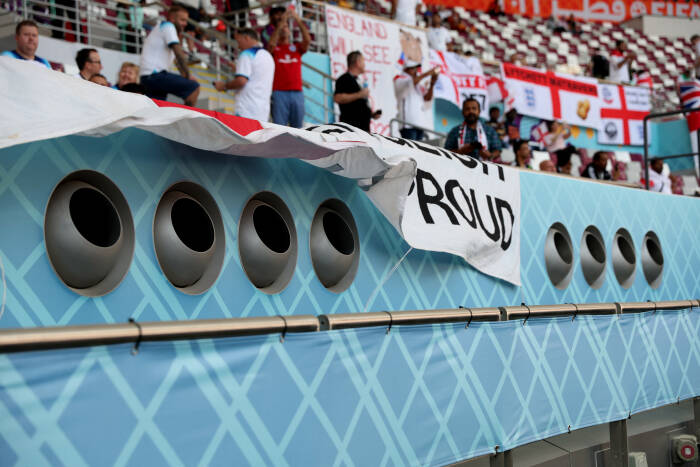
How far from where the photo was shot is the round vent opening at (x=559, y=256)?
459cm

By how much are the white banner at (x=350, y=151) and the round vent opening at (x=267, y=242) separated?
0.82ft

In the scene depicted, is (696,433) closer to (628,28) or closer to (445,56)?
(445,56)

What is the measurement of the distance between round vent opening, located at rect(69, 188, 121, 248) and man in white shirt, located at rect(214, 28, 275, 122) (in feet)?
14.1

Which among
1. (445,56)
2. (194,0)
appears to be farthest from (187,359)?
(445,56)

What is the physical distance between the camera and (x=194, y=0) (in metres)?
11.9

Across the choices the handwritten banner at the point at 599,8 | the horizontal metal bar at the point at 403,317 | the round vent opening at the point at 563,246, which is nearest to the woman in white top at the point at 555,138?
the handwritten banner at the point at 599,8

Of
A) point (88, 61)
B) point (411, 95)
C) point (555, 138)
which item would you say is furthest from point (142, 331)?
point (555, 138)

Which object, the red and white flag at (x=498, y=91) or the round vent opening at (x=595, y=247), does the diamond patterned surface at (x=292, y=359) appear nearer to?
the round vent opening at (x=595, y=247)

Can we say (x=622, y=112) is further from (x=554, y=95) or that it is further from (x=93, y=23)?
(x=93, y=23)

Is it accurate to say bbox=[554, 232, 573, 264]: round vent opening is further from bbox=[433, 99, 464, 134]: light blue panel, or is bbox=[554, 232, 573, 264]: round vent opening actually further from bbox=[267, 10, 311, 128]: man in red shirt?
bbox=[433, 99, 464, 134]: light blue panel

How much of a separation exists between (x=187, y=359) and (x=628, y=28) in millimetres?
23654

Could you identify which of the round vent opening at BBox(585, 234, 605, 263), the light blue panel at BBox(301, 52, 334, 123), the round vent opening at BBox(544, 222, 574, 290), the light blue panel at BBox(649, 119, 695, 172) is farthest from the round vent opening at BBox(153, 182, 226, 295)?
the light blue panel at BBox(649, 119, 695, 172)

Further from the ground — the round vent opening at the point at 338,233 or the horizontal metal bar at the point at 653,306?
the round vent opening at the point at 338,233

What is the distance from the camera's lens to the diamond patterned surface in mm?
2088
